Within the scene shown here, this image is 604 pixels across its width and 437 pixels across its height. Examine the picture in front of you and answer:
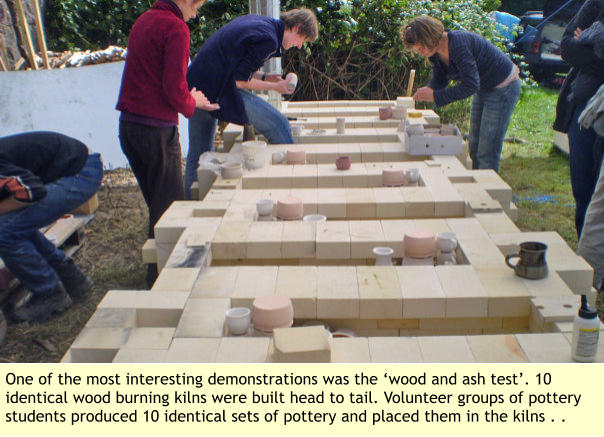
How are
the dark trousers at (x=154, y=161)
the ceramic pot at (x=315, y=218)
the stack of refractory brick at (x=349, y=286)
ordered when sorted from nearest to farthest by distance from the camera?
1. the stack of refractory brick at (x=349, y=286)
2. the ceramic pot at (x=315, y=218)
3. the dark trousers at (x=154, y=161)

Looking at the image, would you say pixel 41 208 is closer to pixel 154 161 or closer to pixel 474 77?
pixel 154 161

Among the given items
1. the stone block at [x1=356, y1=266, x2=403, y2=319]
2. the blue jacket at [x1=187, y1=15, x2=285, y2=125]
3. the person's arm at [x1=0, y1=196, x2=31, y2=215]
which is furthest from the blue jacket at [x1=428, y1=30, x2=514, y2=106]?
the person's arm at [x1=0, y1=196, x2=31, y2=215]

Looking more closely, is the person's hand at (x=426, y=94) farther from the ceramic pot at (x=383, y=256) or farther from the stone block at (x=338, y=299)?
the stone block at (x=338, y=299)

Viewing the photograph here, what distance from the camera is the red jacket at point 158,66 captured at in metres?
3.39

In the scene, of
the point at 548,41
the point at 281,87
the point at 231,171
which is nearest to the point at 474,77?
the point at 281,87

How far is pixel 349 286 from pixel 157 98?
6.04ft

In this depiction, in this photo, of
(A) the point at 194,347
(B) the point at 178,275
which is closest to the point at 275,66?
(B) the point at 178,275

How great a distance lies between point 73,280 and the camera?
394cm

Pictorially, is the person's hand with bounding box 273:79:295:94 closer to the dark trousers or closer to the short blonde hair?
the short blonde hair

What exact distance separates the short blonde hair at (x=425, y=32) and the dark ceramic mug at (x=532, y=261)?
89.6 inches

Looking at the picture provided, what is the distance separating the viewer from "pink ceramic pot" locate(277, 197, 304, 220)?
3195 mm

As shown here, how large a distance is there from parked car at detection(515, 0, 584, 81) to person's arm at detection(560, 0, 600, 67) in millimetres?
7422

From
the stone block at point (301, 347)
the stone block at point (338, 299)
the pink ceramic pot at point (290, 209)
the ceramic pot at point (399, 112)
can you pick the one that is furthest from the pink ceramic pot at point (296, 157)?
the stone block at point (301, 347)
